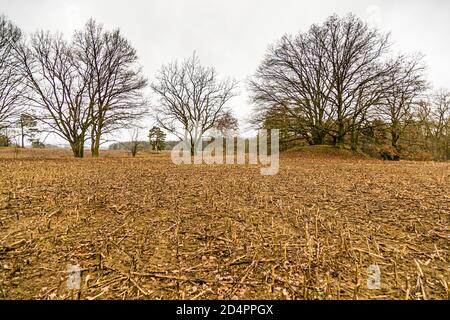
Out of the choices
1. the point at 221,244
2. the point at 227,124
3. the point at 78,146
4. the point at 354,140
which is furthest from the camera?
the point at 227,124

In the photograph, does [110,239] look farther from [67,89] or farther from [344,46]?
[344,46]

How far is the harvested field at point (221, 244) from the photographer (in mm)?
1868

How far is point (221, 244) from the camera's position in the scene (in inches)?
105

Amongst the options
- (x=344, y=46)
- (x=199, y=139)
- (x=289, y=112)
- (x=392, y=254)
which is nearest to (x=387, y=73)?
(x=344, y=46)

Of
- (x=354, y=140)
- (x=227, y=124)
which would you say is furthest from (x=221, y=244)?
(x=227, y=124)

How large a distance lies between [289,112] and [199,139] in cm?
950

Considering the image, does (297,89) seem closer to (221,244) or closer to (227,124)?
(227,124)

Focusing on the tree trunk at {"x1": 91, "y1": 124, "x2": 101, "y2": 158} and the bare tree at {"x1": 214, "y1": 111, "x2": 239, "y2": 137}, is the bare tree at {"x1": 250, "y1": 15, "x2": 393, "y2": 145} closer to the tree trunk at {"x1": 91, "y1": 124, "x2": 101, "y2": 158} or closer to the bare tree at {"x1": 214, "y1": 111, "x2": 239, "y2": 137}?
the bare tree at {"x1": 214, "y1": 111, "x2": 239, "y2": 137}

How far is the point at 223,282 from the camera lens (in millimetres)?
1966

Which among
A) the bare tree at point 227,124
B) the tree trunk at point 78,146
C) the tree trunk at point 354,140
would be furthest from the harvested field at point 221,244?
the bare tree at point 227,124

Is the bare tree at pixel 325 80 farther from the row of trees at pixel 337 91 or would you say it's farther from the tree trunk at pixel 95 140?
the tree trunk at pixel 95 140

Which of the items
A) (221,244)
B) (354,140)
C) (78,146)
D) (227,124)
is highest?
(227,124)

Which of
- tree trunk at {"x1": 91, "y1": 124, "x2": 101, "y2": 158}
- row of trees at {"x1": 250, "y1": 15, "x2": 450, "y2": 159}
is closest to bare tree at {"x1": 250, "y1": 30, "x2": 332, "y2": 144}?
row of trees at {"x1": 250, "y1": 15, "x2": 450, "y2": 159}

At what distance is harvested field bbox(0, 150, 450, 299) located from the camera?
187cm
